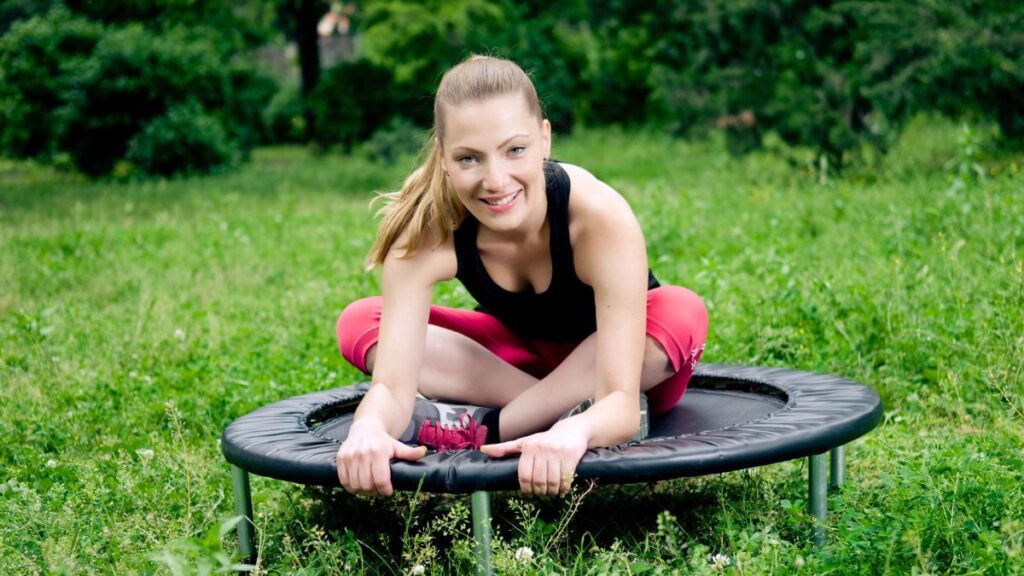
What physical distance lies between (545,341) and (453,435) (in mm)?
425

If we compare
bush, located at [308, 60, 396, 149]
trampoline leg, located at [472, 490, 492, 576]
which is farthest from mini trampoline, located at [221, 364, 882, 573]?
bush, located at [308, 60, 396, 149]

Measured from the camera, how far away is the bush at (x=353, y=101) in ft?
45.3

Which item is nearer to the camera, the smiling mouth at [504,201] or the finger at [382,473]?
the finger at [382,473]

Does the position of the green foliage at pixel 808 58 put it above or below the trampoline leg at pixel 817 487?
above

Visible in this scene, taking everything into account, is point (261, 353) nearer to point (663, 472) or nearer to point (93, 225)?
point (663, 472)

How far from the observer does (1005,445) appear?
2496 millimetres

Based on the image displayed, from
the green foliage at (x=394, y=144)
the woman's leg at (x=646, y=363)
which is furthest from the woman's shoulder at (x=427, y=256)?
the green foliage at (x=394, y=144)

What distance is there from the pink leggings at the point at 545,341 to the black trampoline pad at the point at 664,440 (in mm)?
162

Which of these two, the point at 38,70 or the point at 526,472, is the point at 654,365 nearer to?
the point at 526,472

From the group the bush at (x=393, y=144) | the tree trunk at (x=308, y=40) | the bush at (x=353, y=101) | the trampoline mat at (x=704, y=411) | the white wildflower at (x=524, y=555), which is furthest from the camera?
the tree trunk at (x=308, y=40)

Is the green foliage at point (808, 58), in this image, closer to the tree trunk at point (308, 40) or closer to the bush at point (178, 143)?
the bush at point (178, 143)

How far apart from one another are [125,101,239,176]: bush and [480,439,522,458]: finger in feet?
33.3

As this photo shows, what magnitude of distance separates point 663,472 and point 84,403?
2293 millimetres

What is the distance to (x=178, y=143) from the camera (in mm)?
11664
